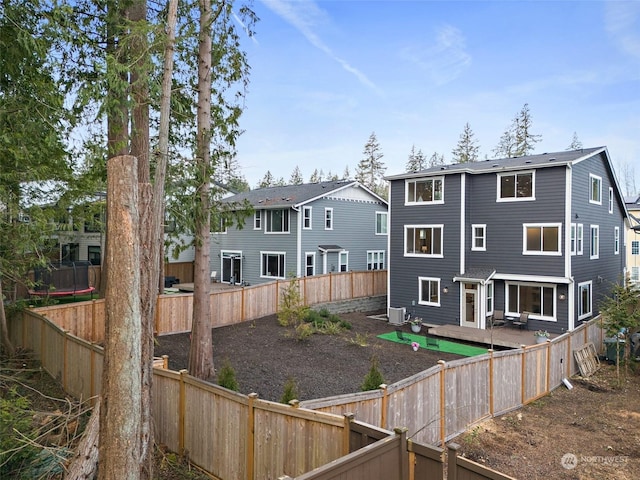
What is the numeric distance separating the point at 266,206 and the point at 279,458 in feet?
67.7

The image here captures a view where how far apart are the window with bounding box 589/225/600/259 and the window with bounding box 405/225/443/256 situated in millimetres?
6795

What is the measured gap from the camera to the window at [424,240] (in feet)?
64.3

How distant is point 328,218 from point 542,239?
12334 millimetres

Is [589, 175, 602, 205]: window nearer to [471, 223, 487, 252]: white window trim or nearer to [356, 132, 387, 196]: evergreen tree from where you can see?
[471, 223, 487, 252]: white window trim

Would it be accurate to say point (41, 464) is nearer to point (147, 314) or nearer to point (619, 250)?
point (147, 314)

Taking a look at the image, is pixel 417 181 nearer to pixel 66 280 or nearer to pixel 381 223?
pixel 381 223

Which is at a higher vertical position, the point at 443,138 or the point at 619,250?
the point at 443,138

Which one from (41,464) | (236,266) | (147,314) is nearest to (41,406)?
(41,464)

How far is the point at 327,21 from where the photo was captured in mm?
17188

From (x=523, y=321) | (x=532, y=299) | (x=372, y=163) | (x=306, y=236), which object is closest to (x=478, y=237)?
(x=532, y=299)

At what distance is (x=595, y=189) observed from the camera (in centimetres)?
1884

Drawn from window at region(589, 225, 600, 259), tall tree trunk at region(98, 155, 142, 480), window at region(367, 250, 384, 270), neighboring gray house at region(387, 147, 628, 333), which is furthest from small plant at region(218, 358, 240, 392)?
window at region(367, 250, 384, 270)

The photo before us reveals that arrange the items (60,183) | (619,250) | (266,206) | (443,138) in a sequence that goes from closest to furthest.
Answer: (60,183), (619,250), (266,206), (443,138)

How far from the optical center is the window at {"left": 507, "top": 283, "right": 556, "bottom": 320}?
55.3 feet
